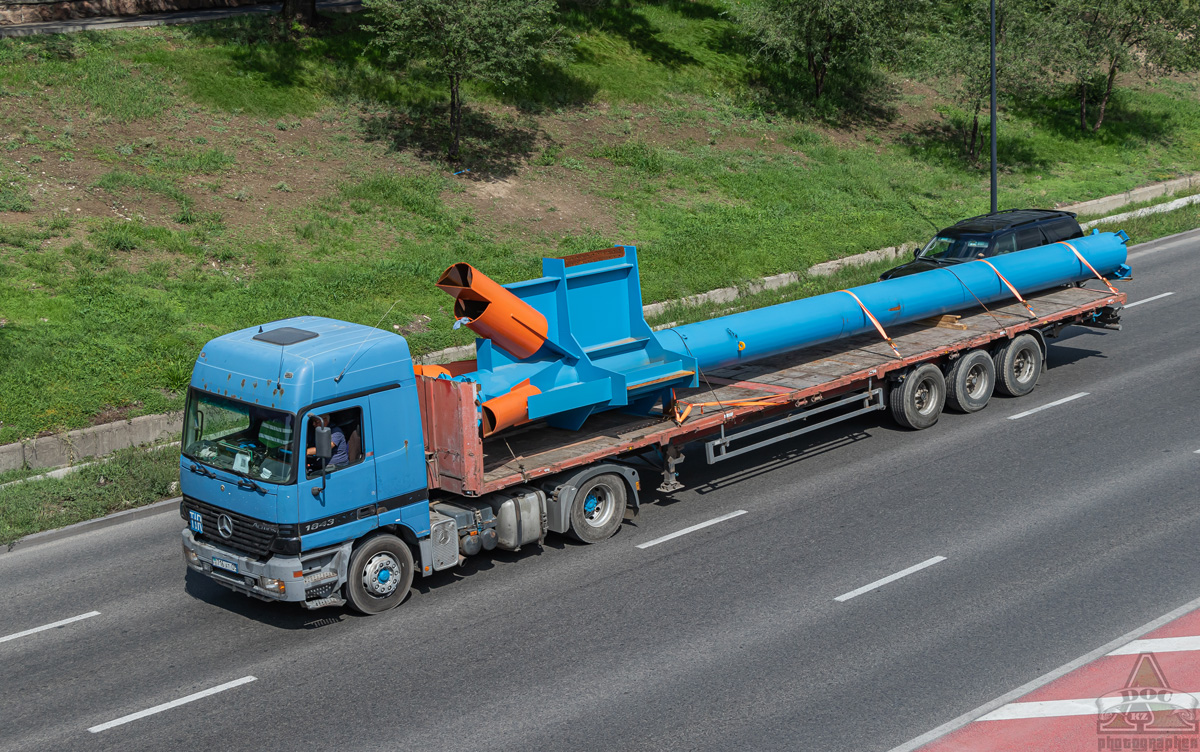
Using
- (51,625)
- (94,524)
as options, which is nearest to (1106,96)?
(94,524)

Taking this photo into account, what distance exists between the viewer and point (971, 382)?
677 inches

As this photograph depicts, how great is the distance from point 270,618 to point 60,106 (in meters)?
19.9

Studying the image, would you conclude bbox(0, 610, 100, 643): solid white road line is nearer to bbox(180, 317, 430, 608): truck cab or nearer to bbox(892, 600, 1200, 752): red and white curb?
bbox(180, 317, 430, 608): truck cab

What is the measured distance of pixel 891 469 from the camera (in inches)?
587

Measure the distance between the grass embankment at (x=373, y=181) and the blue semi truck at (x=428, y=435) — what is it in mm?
7604

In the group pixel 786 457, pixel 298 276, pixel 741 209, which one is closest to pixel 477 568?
pixel 786 457

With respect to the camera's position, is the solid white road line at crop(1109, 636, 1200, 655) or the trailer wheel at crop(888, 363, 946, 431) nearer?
the solid white road line at crop(1109, 636, 1200, 655)

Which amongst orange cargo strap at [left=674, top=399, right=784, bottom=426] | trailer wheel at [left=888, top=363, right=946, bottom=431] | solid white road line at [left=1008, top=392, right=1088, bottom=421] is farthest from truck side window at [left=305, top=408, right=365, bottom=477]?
solid white road line at [left=1008, top=392, right=1088, bottom=421]

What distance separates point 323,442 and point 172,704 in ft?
8.94

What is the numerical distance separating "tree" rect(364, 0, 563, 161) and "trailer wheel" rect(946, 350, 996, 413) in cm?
1537

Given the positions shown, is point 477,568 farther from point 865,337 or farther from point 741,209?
point 741,209

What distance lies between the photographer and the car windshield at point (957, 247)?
20062mm

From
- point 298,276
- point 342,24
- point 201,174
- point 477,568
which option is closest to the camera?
point 477,568

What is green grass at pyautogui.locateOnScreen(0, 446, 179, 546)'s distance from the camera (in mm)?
14461
